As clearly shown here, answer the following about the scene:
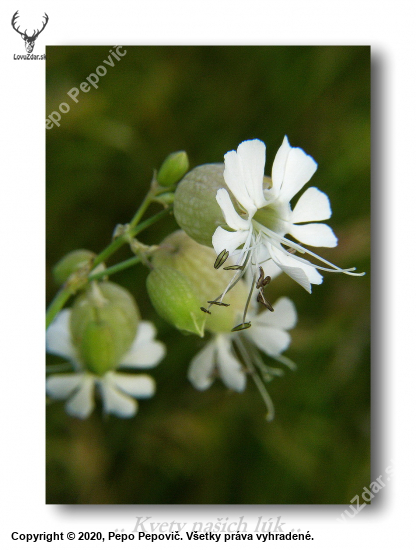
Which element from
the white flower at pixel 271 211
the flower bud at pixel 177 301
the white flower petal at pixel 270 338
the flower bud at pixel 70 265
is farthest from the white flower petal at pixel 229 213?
the white flower petal at pixel 270 338

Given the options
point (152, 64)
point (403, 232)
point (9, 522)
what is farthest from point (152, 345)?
point (152, 64)

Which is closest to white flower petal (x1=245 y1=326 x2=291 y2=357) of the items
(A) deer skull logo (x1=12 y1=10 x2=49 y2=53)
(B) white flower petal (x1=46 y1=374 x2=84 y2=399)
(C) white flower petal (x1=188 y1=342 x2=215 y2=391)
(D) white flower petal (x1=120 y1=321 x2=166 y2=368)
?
(C) white flower petal (x1=188 y1=342 x2=215 y2=391)

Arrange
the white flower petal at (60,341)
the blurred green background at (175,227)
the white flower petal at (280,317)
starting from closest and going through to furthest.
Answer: the white flower petal at (280,317) < the white flower petal at (60,341) < the blurred green background at (175,227)

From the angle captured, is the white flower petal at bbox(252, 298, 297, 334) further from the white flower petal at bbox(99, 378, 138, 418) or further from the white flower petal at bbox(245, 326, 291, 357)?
the white flower petal at bbox(99, 378, 138, 418)

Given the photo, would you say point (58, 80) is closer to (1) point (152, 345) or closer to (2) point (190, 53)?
(2) point (190, 53)

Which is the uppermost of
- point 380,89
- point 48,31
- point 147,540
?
point 48,31

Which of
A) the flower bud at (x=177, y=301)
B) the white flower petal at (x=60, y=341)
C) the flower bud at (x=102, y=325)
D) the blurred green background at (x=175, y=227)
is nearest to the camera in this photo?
the flower bud at (x=177, y=301)

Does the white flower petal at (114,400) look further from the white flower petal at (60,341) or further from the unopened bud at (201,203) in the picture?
the unopened bud at (201,203)
